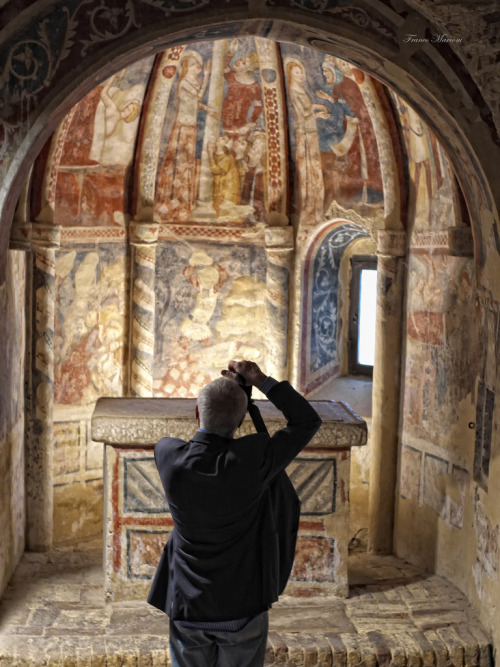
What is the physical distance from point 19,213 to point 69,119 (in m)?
1.14

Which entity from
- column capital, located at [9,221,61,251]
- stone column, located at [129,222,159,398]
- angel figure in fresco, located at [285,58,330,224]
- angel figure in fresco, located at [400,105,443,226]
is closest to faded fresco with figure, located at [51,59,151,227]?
stone column, located at [129,222,159,398]

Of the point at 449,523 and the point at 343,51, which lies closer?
the point at 343,51

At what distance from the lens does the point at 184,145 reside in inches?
360

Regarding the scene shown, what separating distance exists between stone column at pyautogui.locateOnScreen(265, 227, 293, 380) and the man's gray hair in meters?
5.45

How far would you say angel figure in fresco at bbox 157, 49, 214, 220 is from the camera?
8680 mm

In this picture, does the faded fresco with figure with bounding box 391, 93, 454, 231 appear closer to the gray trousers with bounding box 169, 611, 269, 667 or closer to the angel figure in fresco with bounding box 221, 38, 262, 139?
the angel figure in fresco with bounding box 221, 38, 262, 139

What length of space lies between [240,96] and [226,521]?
593cm

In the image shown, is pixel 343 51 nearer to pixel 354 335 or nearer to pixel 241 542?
pixel 241 542

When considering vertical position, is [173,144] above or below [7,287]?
above

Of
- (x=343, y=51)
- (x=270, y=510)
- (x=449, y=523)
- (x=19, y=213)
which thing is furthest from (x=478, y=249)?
(x=19, y=213)

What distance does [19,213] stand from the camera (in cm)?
729

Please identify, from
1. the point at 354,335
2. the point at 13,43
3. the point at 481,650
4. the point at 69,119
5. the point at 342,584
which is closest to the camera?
the point at 13,43

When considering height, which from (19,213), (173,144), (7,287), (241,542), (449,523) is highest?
(173,144)

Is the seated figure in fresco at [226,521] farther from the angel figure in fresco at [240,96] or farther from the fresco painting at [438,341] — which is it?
the angel figure in fresco at [240,96]
